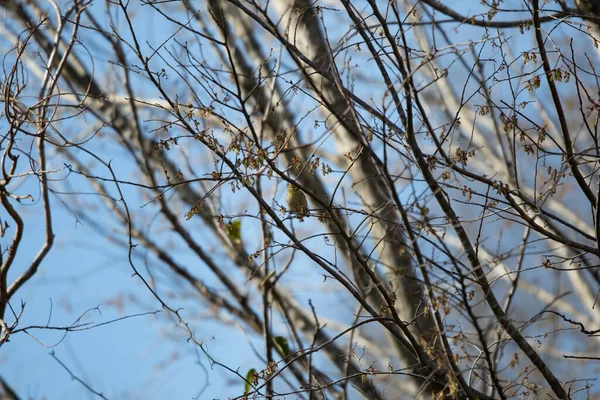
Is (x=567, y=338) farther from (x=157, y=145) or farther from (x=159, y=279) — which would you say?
(x=157, y=145)

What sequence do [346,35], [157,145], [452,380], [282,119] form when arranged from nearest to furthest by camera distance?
[452,380] → [157,145] → [346,35] → [282,119]

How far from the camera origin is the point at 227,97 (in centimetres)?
125

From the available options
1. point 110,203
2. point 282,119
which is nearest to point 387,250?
point 282,119

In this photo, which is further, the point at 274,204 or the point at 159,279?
the point at 159,279

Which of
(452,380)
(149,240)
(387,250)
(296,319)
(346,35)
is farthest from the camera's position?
(149,240)

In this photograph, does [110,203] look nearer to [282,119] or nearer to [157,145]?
[282,119]

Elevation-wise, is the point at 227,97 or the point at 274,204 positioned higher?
the point at 227,97

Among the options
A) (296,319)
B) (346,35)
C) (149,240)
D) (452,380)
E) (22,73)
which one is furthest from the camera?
(149,240)

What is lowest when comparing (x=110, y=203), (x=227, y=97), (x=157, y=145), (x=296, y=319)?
(x=157, y=145)

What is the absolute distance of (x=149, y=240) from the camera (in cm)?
279

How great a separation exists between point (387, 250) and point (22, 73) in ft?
3.84

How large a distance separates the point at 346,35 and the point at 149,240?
6.04 feet

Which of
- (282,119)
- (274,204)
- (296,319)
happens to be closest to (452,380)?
(274,204)

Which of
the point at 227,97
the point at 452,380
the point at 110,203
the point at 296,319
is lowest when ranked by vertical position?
the point at 452,380
